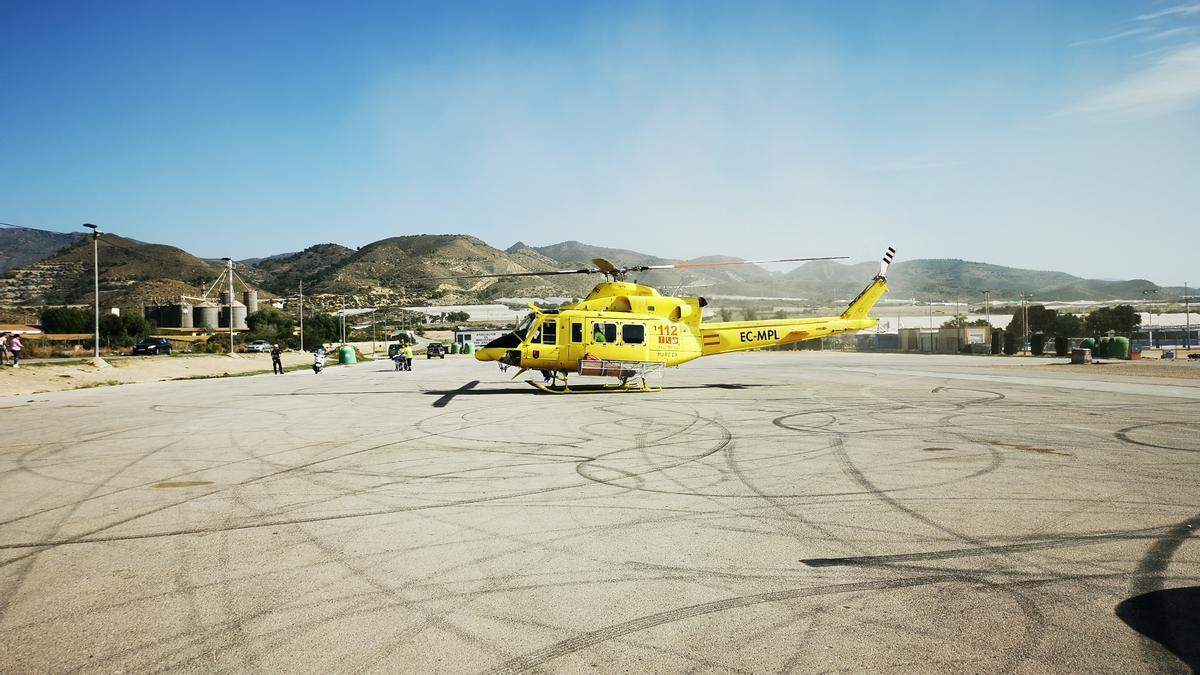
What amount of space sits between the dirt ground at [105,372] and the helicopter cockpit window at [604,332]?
21.4 m

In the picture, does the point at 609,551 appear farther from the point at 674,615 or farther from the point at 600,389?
the point at 600,389

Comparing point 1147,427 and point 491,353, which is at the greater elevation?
point 491,353

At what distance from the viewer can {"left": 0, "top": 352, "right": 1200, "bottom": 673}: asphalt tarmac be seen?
3.81 m

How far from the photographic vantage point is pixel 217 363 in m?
44.9

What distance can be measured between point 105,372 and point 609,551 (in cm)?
3666

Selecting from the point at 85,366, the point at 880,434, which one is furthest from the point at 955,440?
the point at 85,366

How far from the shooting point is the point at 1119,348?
40250mm

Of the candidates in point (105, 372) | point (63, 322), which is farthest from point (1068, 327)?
point (63, 322)

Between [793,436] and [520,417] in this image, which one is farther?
[520,417]

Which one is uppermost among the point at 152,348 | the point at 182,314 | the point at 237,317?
the point at 182,314

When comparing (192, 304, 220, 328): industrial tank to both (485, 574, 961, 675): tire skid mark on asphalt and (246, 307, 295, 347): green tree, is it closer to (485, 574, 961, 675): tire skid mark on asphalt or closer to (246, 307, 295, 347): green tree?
(246, 307, 295, 347): green tree

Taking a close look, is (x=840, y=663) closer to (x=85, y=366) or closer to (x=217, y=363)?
(x=85, y=366)

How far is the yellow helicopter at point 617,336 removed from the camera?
67.8 ft

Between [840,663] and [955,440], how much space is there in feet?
28.6
